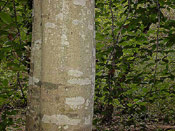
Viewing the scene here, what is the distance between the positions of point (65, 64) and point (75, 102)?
0.17 metres

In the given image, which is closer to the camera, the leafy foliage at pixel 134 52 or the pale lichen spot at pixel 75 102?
the pale lichen spot at pixel 75 102

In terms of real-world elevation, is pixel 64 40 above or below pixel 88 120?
above

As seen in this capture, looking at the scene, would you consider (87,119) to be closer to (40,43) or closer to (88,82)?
(88,82)

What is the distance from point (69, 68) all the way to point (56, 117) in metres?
0.22

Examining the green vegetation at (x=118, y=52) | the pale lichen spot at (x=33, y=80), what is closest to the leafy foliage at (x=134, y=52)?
the green vegetation at (x=118, y=52)

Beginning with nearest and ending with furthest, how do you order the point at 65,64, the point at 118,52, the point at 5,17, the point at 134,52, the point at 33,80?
the point at 65,64 → the point at 33,80 → the point at 5,17 → the point at 118,52 → the point at 134,52

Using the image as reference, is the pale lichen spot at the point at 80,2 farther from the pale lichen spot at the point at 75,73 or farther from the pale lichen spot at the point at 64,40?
the pale lichen spot at the point at 75,73

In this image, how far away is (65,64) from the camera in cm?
81

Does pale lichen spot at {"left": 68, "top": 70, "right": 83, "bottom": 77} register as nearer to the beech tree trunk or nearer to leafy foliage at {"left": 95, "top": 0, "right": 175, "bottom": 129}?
the beech tree trunk

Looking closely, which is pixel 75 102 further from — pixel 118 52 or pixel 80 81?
pixel 118 52

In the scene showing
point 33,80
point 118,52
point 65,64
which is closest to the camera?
point 65,64

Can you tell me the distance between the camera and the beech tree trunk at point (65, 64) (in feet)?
2.67

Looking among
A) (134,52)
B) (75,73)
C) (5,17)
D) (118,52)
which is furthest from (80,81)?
(134,52)

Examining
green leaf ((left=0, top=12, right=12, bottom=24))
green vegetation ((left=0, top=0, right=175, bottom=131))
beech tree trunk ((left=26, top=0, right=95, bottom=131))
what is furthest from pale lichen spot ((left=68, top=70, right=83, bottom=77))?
green leaf ((left=0, top=12, right=12, bottom=24))
